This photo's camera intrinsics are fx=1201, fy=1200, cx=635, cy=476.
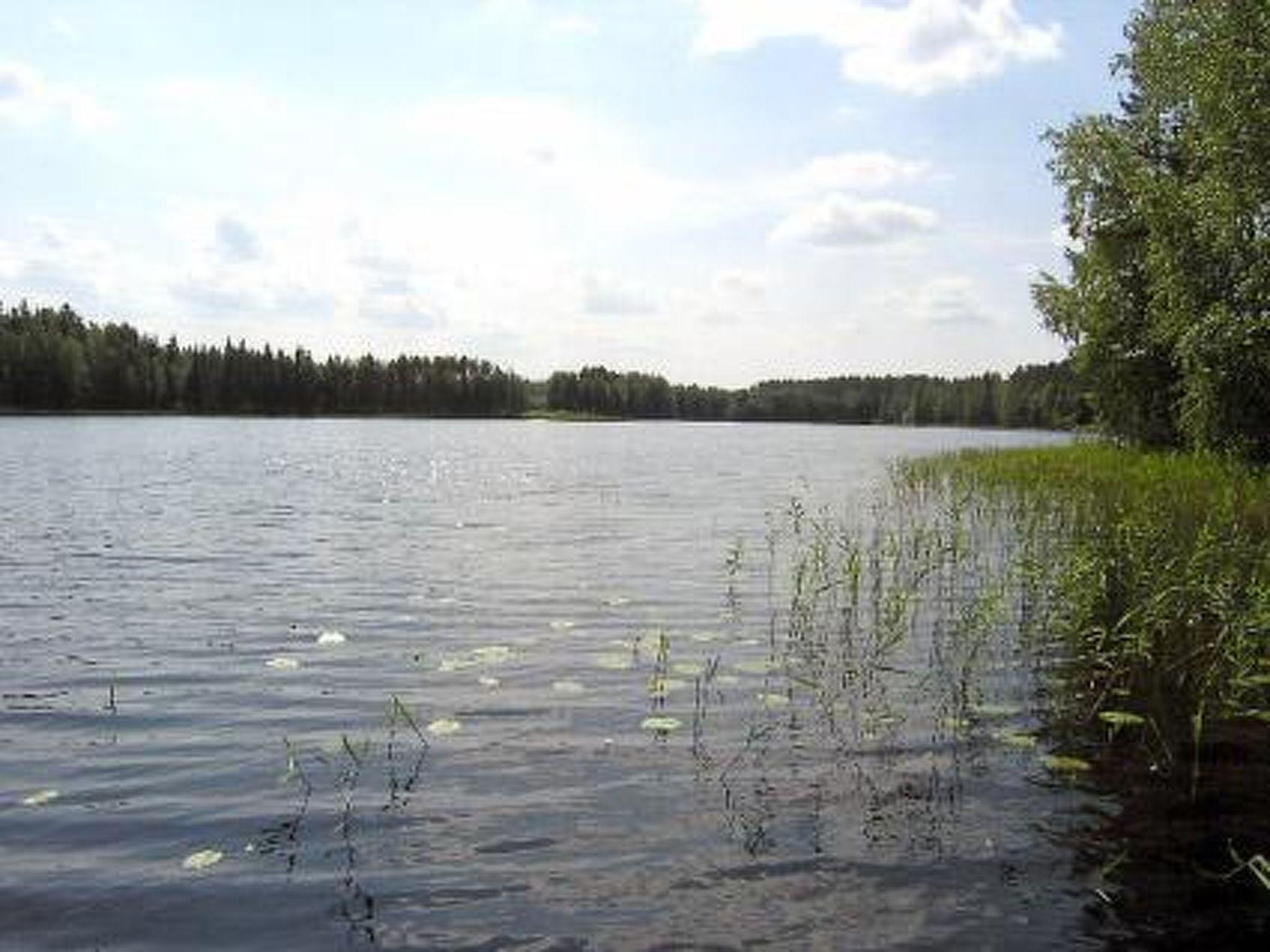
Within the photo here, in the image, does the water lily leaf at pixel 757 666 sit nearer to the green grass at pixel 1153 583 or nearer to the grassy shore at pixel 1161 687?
the grassy shore at pixel 1161 687

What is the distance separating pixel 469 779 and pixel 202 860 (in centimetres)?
254

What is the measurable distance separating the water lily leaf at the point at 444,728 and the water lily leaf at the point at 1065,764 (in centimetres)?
556

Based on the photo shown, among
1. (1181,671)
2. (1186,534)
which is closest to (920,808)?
(1181,671)

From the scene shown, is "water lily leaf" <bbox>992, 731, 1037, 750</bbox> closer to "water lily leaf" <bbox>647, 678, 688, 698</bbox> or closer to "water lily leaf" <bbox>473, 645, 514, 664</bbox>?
"water lily leaf" <bbox>647, 678, 688, 698</bbox>

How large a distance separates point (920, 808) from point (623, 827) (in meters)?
2.43

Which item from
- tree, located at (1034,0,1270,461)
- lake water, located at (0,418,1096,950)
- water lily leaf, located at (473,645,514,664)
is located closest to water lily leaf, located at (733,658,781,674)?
lake water, located at (0,418,1096,950)

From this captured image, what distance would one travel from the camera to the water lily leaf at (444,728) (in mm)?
11797

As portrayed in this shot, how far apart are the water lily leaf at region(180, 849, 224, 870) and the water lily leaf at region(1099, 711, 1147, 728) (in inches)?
317

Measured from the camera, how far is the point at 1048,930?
7.43 metres

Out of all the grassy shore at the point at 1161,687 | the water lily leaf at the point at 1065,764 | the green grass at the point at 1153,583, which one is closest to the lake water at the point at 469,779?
the water lily leaf at the point at 1065,764

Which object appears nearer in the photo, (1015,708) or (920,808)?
(920,808)

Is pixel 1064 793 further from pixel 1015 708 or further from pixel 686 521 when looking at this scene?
pixel 686 521

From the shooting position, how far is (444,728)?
11977 millimetres

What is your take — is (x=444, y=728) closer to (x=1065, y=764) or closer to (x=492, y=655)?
(x=492, y=655)
